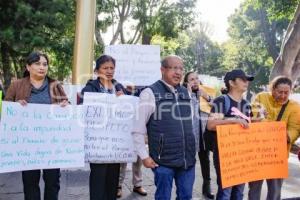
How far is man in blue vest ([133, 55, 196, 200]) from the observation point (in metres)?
3.51

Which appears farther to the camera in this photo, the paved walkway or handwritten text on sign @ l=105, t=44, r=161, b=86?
handwritten text on sign @ l=105, t=44, r=161, b=86

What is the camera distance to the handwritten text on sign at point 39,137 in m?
3.71

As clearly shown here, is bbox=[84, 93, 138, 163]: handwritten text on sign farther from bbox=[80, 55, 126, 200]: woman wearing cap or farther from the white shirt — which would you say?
the white shirt

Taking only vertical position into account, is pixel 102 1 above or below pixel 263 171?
above

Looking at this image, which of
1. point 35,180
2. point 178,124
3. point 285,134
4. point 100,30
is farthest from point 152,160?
point 100,30

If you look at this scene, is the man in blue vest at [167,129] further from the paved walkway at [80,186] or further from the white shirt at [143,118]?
the paved walkway at [80,186]

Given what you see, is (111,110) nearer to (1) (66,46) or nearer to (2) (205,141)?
(2) (205,141)

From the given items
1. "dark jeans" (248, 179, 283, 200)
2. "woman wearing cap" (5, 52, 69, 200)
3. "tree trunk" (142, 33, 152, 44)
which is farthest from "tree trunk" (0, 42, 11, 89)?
"dark jeans" (248, 179, 283, 200)

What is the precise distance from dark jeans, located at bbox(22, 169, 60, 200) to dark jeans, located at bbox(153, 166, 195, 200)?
1034 millimetres

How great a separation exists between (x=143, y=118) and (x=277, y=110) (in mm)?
1590

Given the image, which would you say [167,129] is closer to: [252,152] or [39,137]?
[252,152]

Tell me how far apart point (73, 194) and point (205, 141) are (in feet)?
6.92

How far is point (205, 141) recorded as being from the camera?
15.2ft

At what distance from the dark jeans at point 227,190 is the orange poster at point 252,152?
0.43 ft
